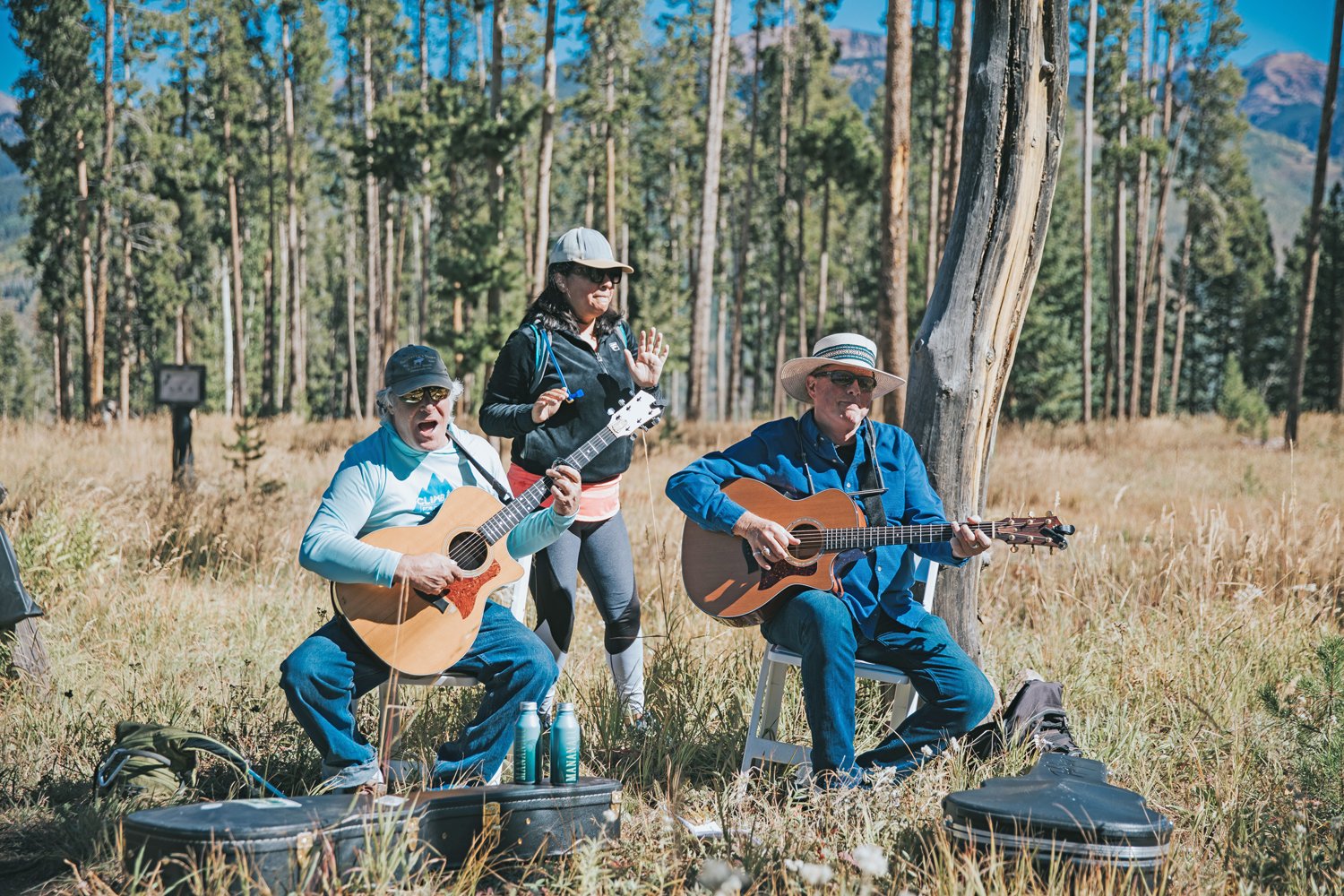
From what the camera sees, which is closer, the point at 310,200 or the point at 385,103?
the point at 385,103

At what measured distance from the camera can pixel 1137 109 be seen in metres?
25.5

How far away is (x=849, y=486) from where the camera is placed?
Result: 399 centimetres

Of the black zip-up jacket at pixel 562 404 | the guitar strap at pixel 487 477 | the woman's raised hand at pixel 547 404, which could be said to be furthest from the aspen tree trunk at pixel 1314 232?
the guitar strap at pixel 487 477

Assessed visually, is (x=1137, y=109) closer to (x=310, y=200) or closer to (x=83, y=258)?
(x=83, y=258)

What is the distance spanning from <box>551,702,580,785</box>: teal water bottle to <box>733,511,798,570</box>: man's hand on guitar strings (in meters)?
0.94

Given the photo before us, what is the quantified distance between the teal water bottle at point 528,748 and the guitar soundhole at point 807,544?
1.12m

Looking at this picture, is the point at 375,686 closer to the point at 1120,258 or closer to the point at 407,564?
the point at 407,564

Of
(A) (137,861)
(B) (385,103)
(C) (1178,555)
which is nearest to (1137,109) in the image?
(B) (385,103)

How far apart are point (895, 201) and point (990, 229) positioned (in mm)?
4815

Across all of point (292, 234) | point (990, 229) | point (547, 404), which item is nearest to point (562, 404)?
point (547, 404)

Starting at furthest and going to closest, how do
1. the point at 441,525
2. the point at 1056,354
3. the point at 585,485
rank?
1. the point at 1056,354
2. the point at 585,485
3. the point at 441,525

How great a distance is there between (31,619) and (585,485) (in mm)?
2669

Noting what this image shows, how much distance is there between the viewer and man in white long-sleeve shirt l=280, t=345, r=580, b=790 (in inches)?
133

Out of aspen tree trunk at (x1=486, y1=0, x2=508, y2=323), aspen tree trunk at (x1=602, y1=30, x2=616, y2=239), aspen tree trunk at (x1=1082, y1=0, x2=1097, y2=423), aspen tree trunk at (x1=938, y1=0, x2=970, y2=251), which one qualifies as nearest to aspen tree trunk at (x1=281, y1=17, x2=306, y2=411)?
aspen tree trunk at (x1=602, y1=30, x2=616, y2=239)
